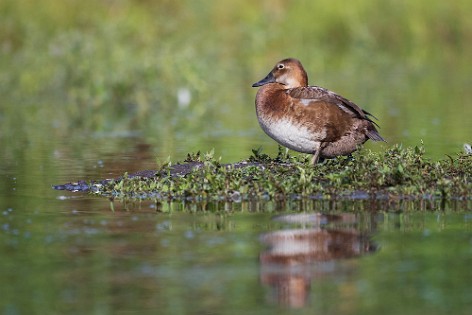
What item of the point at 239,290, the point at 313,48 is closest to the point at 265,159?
the point at 239,290

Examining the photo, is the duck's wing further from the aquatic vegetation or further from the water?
the water

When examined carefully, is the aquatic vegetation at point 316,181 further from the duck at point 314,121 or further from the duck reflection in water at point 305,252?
the duck reflection in water at point 305,252

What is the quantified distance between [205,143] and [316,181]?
5.53 m

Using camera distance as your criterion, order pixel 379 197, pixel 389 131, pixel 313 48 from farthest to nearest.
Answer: pixel 313 48 → pixel 389 131 → pixel 379 197

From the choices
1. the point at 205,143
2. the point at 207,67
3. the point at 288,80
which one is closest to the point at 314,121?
the point at 288,80

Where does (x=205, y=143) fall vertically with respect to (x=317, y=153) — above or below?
above

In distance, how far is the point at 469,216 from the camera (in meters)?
8.45

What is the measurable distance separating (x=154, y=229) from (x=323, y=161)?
3086 mm

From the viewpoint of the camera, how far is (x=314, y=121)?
34.5 ft

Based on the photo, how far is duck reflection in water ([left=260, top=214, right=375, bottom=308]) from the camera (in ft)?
20.6

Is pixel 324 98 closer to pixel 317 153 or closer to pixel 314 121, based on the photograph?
pixel 314 121

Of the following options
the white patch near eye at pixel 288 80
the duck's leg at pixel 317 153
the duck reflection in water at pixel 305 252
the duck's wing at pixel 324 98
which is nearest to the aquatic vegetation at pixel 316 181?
the duck's leg at pixel 317 153

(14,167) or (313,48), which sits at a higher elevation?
(313,48)

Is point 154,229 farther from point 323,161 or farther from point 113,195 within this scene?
point 323,161
